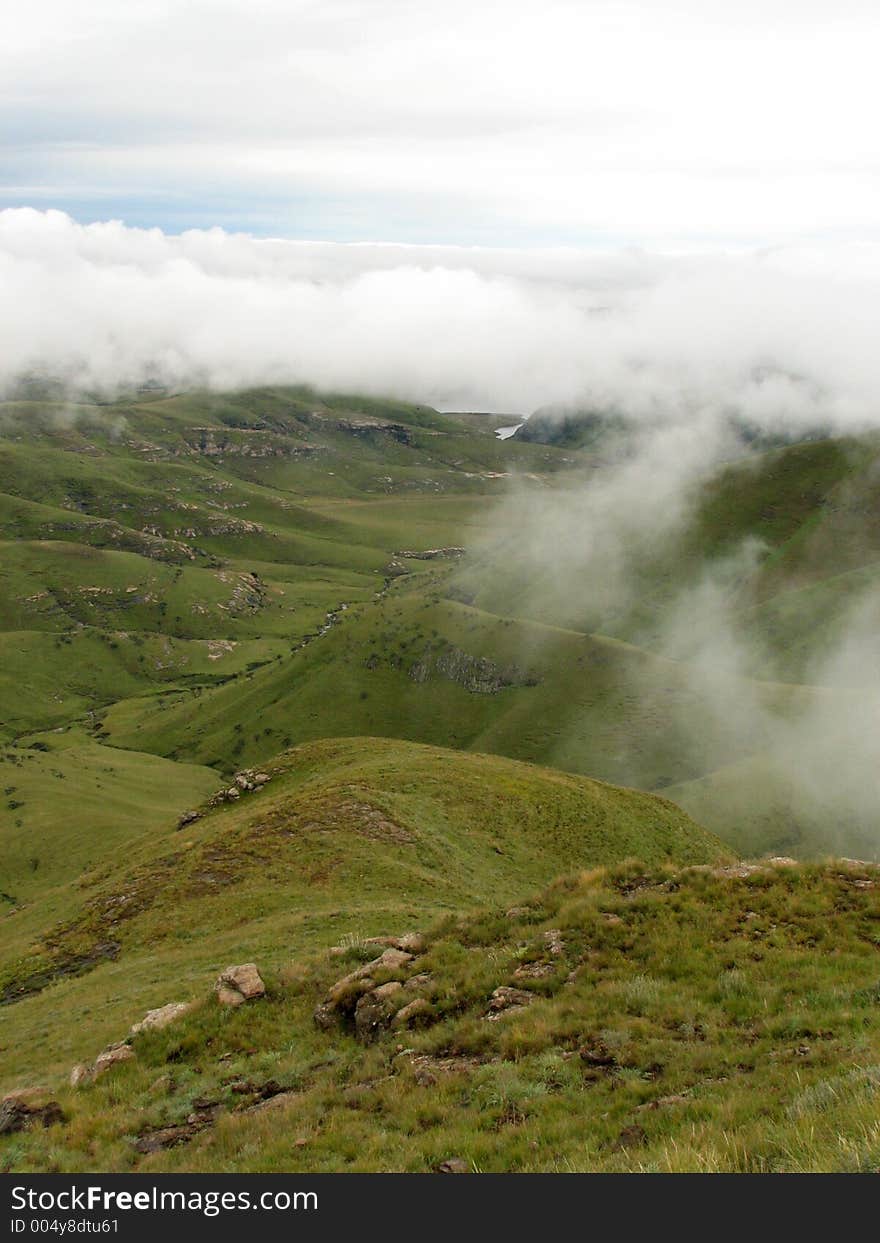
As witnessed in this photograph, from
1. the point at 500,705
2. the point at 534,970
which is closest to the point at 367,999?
A: the point at 534,970

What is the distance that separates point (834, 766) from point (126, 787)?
124 m

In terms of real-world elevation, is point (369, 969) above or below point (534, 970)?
below

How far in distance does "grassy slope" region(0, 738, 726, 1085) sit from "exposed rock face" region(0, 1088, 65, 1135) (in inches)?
253

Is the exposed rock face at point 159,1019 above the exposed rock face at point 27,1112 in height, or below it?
below

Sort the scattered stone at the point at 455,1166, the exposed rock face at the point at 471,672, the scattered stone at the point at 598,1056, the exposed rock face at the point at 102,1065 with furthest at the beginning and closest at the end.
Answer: the exposed rock face at the point at 471,672
the exposed rock face at the point at 102,1065
the scattered stone at the point at 598,1056
the scattered stone at the point at 455,1166

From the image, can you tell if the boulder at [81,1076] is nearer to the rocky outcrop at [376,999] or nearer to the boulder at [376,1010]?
the rocky outcrop at [376,999]

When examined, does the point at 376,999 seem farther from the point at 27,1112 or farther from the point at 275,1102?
the point at 27,1112

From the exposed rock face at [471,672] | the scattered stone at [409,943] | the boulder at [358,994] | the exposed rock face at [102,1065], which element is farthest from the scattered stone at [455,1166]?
the exposed rock face at [471,672]

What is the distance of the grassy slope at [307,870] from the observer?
105 ft

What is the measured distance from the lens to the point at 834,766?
359ft

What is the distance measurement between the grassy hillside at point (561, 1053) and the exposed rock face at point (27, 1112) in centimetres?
44

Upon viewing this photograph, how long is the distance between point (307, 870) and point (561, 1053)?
99.5 ft

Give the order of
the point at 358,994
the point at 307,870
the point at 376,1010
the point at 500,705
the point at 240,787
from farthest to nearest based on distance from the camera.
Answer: the point at 500,705 → the point at 240,787 → the point at 307,870 → the point at 358,994 → the point at 376,1010

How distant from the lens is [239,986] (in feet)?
73.9
